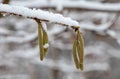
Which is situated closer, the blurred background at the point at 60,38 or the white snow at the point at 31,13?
the white snow at the point at 31,13

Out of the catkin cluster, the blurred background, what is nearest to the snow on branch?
the blurred background

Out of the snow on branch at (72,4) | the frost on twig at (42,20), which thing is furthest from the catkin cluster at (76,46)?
the snow on branch at (72,4)

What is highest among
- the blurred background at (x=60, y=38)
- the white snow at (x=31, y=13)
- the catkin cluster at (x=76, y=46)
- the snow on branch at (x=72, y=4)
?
the white snow at (x=31, y=13)

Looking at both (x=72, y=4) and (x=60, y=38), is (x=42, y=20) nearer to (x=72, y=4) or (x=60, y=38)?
(x=72, y=4)

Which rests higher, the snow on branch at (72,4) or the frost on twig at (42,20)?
the frost on twig at (42,20)

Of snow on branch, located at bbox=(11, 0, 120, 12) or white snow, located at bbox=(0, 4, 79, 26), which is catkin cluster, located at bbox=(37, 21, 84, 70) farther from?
snow on branch, located at bbox=(11, 0, 120, 12)

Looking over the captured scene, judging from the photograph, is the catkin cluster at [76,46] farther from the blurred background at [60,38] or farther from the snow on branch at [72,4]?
the snow on branch at [72,4]

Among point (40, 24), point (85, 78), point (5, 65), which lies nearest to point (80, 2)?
point (40, 24)

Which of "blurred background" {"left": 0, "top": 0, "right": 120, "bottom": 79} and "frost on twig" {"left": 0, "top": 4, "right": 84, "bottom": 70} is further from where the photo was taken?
"blurred background" {"left": 0, "top": 0, "right": 120, "bottom": 79}
